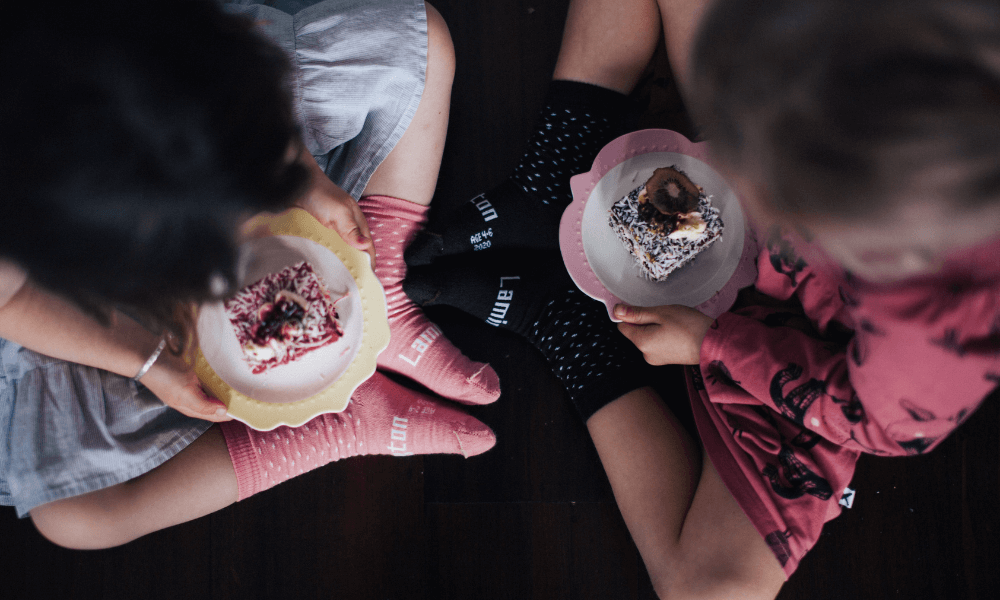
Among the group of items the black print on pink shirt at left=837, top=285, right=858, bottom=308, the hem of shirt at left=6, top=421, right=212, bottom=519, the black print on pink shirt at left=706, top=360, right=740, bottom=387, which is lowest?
the hem of shirt at left=6, top=421, right=212, bottom=519

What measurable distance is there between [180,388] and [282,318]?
15 cm

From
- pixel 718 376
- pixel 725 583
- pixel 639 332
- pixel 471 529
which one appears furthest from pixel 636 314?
pixel 471 529

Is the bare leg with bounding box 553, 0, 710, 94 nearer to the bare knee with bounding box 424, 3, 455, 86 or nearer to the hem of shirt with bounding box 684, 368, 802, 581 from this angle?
the bare knee with bounding box 424, 3, 455, 86

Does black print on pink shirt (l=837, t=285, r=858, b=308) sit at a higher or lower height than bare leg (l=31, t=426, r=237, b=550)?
higher

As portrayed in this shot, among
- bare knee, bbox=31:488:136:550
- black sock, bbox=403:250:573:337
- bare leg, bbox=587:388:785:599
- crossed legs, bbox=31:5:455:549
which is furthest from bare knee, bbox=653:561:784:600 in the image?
bare knee, bbox=31:488:136:550

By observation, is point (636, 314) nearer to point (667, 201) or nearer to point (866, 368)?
point (667, 201)

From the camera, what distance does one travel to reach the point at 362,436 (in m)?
0.79

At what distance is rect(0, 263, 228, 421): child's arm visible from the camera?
1.99 feet

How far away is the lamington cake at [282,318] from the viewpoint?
2.18 feet

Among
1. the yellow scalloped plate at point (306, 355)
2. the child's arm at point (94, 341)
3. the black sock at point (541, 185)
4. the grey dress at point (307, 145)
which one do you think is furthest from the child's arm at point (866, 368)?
the child's arm at point (94, 341)

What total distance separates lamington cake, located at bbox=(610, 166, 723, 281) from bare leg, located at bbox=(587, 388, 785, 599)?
0.21m

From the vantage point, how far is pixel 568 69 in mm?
812

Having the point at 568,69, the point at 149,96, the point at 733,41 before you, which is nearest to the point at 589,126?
the point at 568,69

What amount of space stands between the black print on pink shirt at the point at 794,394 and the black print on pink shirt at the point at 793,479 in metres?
0.06
